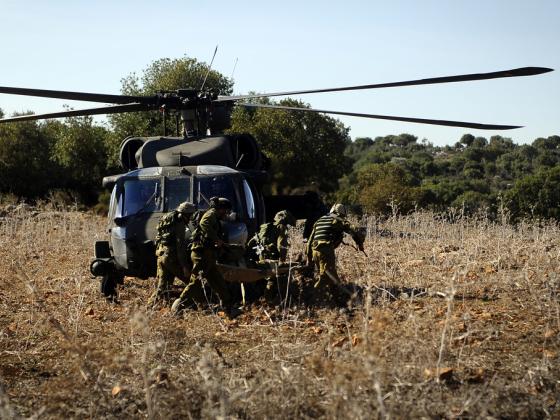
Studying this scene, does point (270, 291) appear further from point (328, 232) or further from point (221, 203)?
point (221, 203)

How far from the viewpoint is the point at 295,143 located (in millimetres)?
27141

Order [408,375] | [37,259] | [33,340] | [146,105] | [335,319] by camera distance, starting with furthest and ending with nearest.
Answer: [37,259]
[146,105]
[335,319]
[33,340]
[408,375]

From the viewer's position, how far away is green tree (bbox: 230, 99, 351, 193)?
2659 centimetres

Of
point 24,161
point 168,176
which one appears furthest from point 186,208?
point 24,161

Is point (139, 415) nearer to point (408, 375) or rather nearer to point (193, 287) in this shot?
point (408, 375)

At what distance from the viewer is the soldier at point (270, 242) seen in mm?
9844

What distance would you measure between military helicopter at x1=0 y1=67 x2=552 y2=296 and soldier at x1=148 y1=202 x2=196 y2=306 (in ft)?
1.44

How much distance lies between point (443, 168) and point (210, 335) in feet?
178

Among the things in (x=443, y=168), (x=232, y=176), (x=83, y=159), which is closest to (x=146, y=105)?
(x=232, y=176)

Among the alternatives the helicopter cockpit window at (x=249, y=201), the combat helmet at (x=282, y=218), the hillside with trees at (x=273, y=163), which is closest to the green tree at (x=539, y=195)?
the hillside with trees at (x=273, y=163)

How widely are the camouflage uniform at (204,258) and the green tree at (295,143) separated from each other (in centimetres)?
1722

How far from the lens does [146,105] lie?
34.7ft

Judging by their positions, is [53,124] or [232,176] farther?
[53,124]

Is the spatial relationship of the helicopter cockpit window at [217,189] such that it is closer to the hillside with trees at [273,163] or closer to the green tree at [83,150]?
the hillside with trees at [273,163]
